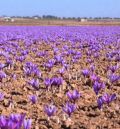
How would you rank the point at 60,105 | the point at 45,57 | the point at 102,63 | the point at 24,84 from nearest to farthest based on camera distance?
the point at 60,105 < the point at 24,84 < the point at 102,63 < the point at 45,57

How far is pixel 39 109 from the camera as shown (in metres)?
6.13

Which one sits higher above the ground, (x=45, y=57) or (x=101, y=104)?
(x=101, y=104)

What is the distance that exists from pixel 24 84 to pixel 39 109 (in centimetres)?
220

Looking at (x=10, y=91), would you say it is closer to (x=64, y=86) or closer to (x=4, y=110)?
(x=64, y=86)

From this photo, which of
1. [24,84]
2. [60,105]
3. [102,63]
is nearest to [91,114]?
[60,105]

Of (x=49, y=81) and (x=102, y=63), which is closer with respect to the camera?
(x=49, y=81)

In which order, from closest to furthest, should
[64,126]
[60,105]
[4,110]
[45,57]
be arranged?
[64,126] < [4,110] < [60,105] < [45,57]

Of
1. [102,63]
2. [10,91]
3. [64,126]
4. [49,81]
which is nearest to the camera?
[64,126]

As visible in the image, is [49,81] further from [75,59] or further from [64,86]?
[75,59]

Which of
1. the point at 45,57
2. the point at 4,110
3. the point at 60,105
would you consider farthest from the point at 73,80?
the point at 45,57

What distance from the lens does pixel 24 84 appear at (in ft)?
27.1

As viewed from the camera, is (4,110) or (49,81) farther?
(49,81)

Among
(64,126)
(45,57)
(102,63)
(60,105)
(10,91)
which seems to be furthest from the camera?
(45,57)

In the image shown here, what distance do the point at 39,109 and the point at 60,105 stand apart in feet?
1.45
